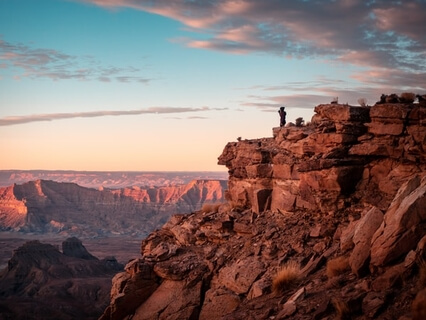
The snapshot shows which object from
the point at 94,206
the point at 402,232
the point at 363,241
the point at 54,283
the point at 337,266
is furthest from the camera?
the point at 94,206

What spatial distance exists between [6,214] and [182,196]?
5534 cm

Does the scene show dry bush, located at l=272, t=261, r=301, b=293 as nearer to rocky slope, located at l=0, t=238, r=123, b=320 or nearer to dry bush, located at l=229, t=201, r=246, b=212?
dry bush, located at l=229, t=201, r=246, b=212

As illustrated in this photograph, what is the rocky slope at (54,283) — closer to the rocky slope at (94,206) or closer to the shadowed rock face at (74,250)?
the shadowed rock face at (74,250)

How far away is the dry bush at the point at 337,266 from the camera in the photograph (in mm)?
13555

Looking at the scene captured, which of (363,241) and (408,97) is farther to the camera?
(408,97)

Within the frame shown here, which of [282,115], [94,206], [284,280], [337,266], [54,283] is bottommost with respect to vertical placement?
[94,206]

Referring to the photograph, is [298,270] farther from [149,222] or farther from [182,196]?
[182,196]

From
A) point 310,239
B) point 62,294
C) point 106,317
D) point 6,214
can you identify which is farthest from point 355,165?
point 6,214

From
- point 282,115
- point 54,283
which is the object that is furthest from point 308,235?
point 54,283

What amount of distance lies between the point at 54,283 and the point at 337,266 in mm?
63914

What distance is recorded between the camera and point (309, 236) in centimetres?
1712

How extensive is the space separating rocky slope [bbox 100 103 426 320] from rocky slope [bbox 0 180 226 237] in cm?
12781

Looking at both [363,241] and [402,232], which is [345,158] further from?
[402,232]

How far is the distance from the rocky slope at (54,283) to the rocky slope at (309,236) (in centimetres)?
3723
